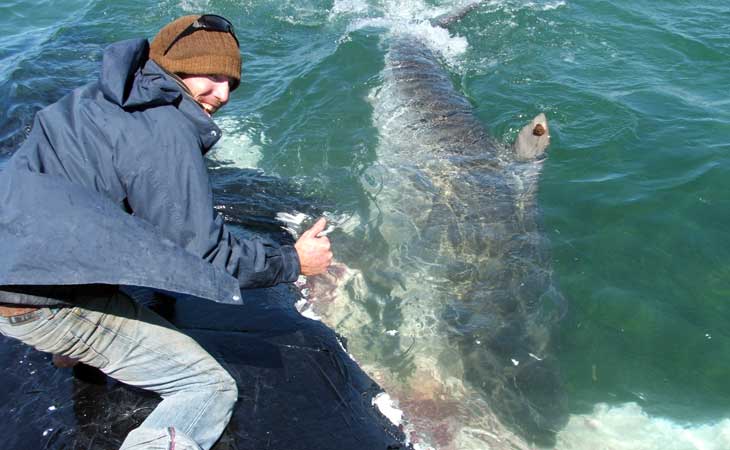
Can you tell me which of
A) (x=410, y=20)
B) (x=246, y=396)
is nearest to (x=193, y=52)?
(x=246, y=396)

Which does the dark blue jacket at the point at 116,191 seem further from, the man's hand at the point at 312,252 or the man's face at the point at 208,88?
the man's hand at the point at 312,252

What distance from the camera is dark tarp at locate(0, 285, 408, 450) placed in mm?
3342

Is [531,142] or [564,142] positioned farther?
[564,142]

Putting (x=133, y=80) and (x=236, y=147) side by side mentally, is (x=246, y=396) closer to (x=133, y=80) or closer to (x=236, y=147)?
(x=133, y=80)

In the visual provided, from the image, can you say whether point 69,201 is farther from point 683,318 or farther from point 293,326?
point 683,318

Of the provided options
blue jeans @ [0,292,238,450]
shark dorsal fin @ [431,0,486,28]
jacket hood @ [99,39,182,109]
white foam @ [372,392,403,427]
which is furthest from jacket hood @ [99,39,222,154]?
shark dorsal fin @ [431,0,486,28]

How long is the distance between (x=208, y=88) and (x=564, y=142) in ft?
20.5

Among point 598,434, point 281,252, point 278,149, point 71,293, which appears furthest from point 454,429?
point 278,149

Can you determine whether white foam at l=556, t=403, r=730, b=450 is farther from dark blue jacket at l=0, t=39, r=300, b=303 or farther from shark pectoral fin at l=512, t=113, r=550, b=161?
shark pectoral fin at l=512, t=113, r=550, b=161

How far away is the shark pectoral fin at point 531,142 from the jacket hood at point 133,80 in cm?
561

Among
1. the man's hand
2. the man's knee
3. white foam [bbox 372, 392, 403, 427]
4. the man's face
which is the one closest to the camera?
the man's face

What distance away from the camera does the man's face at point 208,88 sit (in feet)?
8.53

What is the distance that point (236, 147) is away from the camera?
27.1ft

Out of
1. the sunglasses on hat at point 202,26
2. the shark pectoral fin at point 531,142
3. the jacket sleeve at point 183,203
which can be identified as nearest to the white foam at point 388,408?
the jacket sleeve at point 183,203
